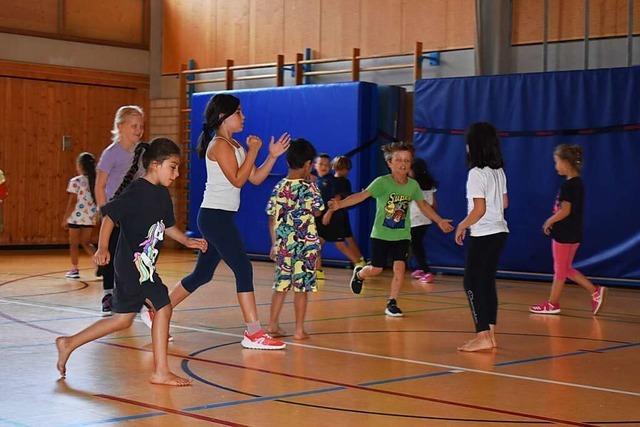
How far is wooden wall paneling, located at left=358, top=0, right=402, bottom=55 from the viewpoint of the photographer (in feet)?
49.1

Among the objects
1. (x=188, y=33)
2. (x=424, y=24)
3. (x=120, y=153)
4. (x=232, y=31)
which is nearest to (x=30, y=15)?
(x=188, y=33)

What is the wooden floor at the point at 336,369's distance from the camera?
196 inches

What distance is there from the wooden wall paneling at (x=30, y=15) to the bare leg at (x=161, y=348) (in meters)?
12.7

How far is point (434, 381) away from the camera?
19.4 feet

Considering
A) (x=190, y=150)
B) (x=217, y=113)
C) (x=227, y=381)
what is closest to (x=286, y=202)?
(x=217, y=113)

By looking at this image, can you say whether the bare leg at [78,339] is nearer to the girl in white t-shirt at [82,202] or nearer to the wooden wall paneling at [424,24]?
the girl in white t-shirt at [82,202]

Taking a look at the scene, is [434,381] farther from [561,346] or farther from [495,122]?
[495,122]

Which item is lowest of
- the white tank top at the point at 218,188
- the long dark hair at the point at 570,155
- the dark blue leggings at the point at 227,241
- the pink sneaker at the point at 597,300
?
the pink sneaker at the point at 597,300

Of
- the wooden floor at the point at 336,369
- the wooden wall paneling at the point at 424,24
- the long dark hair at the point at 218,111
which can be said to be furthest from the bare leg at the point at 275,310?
the wooden wall paneling at the point at 424,24

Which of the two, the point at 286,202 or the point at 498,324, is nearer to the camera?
the point at 286,202

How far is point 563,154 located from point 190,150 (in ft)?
30.4

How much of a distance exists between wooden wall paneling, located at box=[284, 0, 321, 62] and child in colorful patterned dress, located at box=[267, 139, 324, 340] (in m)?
8.80

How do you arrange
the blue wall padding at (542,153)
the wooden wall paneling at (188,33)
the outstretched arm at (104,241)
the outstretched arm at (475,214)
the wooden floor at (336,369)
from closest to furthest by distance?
1. the wooden floor at (336,369)
2. the outstretched arm at (104,241)
3. the outstretched arm at (475,214)
4. the blue wall padding at (542,153)
5. the wooden wall paneling at (188,33)

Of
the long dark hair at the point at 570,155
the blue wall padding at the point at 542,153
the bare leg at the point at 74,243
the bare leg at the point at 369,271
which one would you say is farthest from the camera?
the bare leg at the point at 74,243
